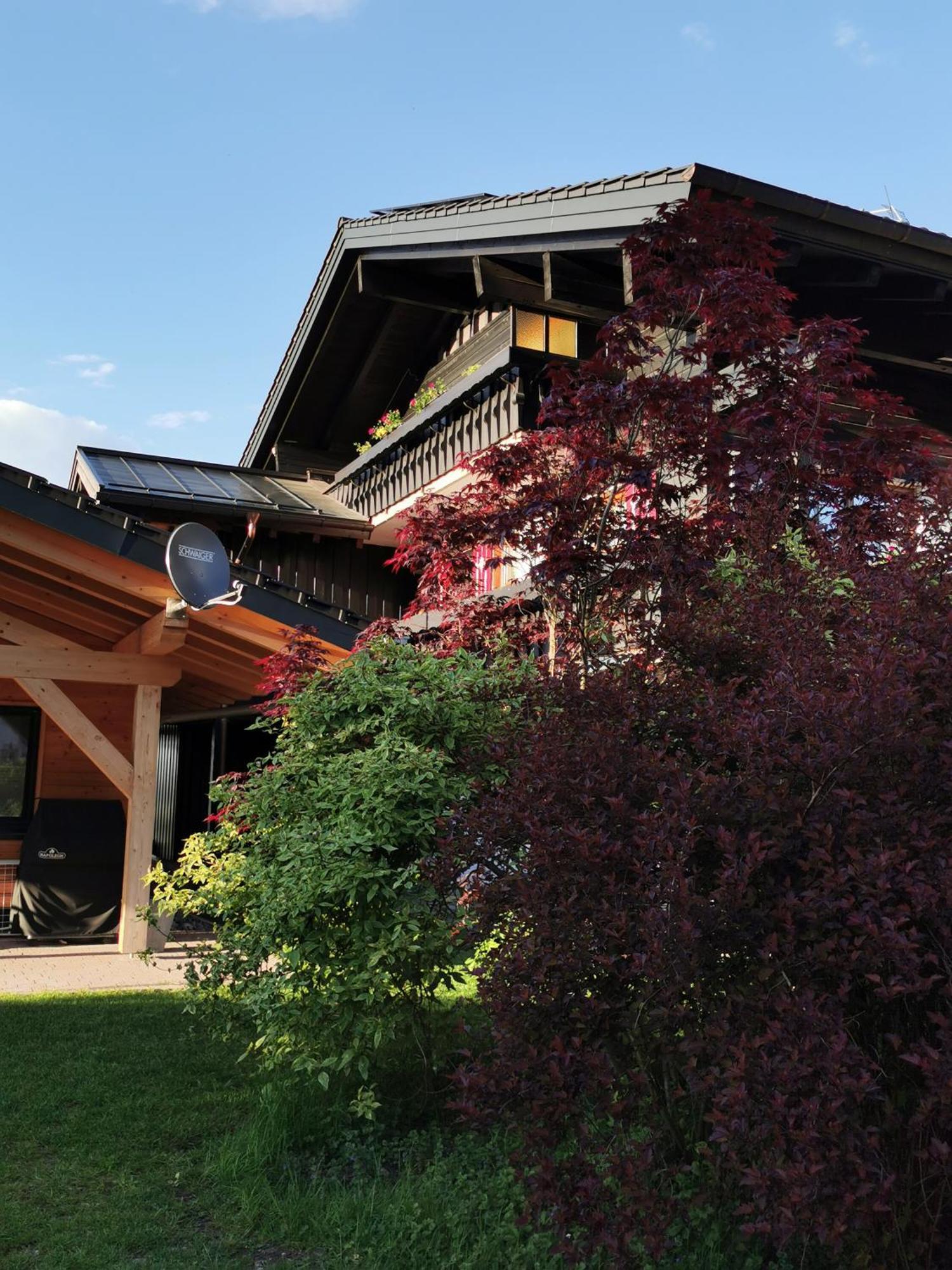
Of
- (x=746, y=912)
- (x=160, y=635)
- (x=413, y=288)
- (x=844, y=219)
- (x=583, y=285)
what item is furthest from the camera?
(x=413, y=288)

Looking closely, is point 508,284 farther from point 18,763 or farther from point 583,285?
point 18,763

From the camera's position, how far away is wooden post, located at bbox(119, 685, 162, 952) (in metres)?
10.3

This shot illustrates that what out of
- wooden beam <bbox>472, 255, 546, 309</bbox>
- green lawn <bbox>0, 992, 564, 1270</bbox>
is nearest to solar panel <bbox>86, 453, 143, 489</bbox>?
wooden beam <bbox>472, 255, 546, 309</bbox>

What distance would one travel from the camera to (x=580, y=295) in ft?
37.7

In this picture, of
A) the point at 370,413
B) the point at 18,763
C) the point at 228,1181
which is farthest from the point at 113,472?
the point at 228,1181

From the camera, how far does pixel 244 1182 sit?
13.7 feet

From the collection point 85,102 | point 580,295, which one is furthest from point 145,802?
point 85,102

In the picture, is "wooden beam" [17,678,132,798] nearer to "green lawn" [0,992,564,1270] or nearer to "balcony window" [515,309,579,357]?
"green lawn" [0,992,564,1270]

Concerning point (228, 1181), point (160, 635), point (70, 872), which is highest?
point (160, 635)

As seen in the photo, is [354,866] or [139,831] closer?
[354,866]

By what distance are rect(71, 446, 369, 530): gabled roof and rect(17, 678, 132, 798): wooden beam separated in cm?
443

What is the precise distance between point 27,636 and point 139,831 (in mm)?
1999

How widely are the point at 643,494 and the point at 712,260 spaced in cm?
116

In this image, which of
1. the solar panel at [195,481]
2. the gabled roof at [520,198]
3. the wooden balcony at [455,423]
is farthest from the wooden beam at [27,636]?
the gabled roof at [520,198]
